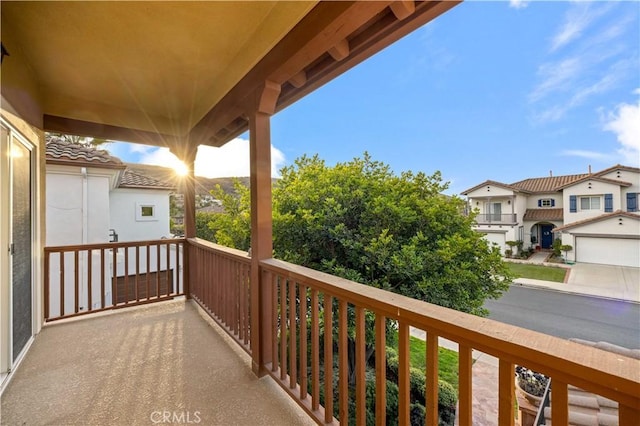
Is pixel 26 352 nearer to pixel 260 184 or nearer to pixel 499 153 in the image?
pixel 260 184

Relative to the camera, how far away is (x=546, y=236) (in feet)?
11.4

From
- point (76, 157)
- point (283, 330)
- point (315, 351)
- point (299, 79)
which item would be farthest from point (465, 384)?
point (76, 157)

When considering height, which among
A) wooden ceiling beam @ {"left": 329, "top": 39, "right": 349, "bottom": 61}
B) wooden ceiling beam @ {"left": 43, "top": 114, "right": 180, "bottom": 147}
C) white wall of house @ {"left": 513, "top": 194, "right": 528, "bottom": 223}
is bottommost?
white wall of house @ {"left": 513, "top": 194, "right": 528, "bottom": 223}

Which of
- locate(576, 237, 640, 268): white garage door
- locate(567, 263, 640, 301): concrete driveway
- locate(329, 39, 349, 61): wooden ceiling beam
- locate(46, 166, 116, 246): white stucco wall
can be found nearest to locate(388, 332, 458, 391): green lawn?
locate(567, 263, 640, 301): concrete driveway

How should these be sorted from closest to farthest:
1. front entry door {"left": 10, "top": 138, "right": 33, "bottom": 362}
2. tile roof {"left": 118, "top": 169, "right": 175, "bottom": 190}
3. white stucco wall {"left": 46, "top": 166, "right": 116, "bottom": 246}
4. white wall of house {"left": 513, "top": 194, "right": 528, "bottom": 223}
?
front entry door {"left": 10, "top": 138, "right": 33, "bottom": 362}, white wall of house {"left": 513, "top": 194, "right": 528, "bottom": 223}, white stucco wall {"left": 46, "top": 166, "right": 116, "bottom": 246}, tile roof {"left": 118, "top": 169, "right": 175, "bottom": 190}

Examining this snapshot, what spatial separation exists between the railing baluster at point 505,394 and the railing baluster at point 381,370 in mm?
494

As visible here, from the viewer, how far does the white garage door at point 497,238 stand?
10.9 feet

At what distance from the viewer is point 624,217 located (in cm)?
255

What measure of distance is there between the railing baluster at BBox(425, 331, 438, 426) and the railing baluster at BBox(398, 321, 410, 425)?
0.39 feet

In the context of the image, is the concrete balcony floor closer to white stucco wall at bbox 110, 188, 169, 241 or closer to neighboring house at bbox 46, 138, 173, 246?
neighboring house at bbox 46, 138, 173, 246

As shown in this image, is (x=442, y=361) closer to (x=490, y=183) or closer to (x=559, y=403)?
(x=490, y=183)

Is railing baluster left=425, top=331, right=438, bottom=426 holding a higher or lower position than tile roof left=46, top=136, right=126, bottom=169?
lower

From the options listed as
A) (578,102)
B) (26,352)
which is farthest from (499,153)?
(26,352)

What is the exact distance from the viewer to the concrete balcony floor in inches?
72.1
